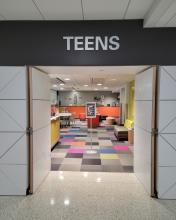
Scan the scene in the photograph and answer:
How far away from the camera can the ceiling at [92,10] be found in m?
2.80

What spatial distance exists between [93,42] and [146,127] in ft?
6.26

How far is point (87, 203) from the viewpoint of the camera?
10.5 feet

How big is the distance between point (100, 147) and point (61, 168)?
8.96 ft

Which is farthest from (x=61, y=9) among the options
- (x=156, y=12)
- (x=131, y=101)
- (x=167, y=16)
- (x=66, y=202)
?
(x=131, y=101)

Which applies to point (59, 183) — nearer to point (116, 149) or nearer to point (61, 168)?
point (61, 168)

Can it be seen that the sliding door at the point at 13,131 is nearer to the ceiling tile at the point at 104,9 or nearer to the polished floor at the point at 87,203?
the polished floor at the point at 87,203

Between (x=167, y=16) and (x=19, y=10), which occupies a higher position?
(x=19, y=10)

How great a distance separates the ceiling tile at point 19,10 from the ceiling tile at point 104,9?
853mm

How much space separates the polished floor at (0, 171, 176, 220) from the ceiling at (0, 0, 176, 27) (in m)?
3.10

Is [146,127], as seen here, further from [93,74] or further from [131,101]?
[131,101]

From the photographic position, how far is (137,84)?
4266 millimetres

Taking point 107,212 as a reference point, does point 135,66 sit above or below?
above

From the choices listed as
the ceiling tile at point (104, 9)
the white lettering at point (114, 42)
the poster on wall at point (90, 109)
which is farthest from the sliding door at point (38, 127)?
the poster on wall at point (90, 109)

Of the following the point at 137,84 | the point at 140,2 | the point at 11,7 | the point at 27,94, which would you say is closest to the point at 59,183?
the point at 27,94
